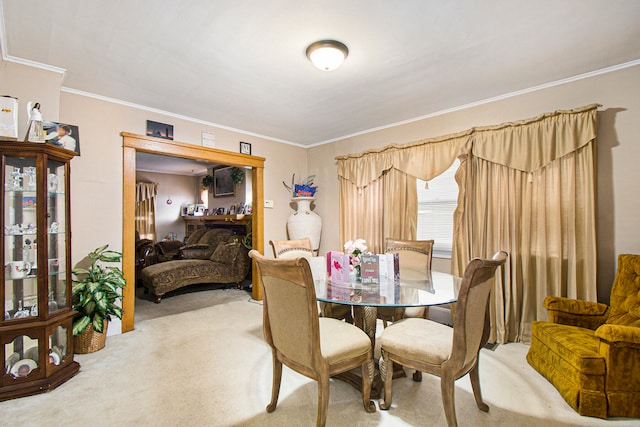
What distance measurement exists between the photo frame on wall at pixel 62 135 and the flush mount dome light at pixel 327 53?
217 cm

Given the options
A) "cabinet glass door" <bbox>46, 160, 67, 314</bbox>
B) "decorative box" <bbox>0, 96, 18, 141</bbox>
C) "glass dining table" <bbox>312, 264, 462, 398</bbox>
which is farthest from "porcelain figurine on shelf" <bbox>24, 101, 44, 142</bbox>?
"glass dining table" <bbox>312, 264, 462, 398</bbox>

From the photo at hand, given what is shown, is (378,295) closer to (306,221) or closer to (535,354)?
(535,354)

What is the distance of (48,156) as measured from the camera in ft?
7.25

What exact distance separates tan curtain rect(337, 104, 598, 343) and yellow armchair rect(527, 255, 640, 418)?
0.33 meters

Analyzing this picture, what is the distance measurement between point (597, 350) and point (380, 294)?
1.37 metres

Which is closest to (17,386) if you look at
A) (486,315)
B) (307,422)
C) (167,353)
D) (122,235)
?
(167,353)

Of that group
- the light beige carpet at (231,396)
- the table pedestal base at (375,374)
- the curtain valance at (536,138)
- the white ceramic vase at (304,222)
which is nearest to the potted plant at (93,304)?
the light beige carpet at (231,396)

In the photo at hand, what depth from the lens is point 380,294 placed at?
195cm

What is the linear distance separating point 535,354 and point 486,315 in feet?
3.27

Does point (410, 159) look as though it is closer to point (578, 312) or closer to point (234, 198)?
point (578, 312)

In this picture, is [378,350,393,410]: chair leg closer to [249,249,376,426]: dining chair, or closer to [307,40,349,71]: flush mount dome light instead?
[249,249,376,426]: dining chair

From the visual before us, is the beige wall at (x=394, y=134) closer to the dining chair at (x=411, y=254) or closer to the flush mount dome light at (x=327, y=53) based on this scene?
the dining chair at (x=411, y=254)

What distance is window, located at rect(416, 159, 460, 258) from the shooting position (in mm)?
3475

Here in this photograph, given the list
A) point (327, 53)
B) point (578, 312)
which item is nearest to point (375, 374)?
point (578, 312)
